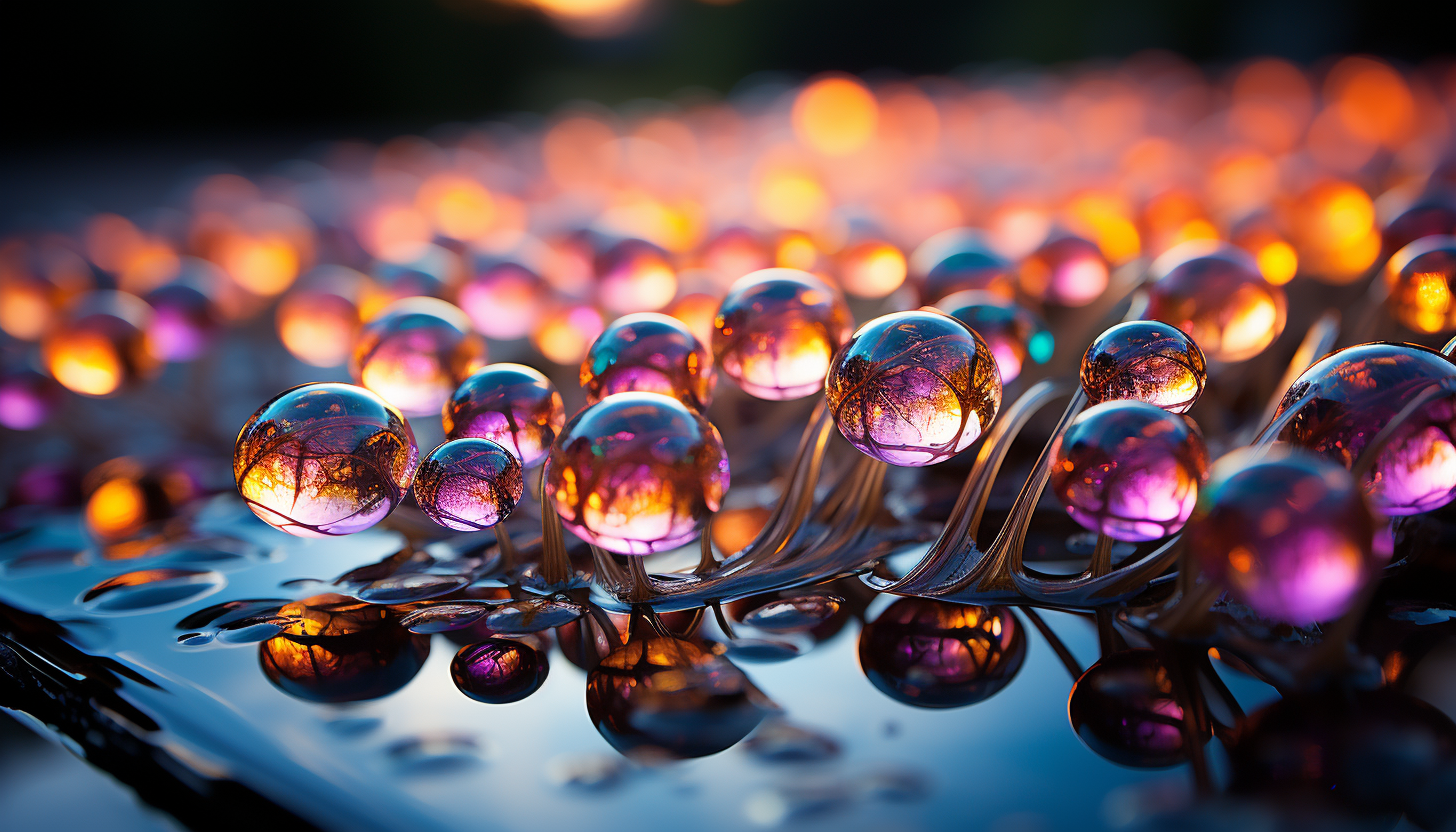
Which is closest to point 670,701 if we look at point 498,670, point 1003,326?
point 498,670

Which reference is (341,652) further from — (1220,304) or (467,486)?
(1220,304)

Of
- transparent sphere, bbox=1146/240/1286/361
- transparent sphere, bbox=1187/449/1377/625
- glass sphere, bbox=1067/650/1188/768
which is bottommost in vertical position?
glass sphere, bbox=1067/650/1188/768

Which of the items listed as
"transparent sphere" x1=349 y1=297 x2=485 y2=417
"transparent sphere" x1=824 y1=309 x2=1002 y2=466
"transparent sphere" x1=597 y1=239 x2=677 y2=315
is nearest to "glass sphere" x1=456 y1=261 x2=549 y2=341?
"transparent sphere" x1=597 y1=239 x2=677 y2=315

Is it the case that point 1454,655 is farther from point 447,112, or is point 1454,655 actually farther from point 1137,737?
point 447,112

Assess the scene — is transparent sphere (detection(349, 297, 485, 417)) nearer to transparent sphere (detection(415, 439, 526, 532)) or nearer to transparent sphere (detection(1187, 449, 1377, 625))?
transparent sphere (detection(415, 439, 526, 532))

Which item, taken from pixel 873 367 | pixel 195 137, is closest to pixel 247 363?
pixel 873 367

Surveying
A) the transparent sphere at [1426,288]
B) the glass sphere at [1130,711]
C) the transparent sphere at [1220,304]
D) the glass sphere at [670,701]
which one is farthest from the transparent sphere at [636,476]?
the transparent sphere at [1426,288]
